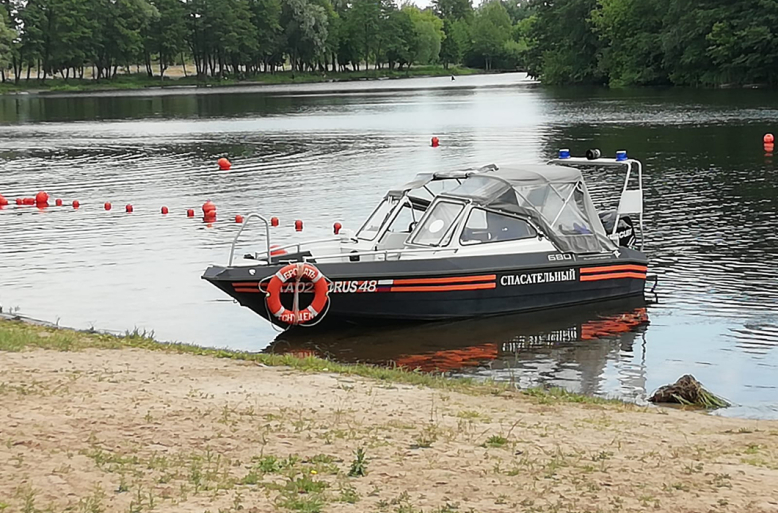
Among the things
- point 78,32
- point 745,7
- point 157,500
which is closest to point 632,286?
point 157,500

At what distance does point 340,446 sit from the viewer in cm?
874

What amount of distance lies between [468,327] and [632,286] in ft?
12.2

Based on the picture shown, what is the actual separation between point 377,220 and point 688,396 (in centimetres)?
848

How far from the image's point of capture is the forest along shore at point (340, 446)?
291 inches

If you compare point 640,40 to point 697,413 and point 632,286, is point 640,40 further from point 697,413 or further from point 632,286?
point 697,413

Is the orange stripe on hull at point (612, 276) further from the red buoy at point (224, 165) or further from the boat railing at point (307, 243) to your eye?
the red buoy at point (224, 165)

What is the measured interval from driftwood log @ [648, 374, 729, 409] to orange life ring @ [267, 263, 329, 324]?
5813mm

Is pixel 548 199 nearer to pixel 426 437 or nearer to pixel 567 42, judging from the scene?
pixel 426 437

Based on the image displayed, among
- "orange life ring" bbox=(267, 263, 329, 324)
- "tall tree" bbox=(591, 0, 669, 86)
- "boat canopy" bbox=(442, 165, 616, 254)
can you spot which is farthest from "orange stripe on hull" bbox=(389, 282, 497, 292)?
"tall tree" bbox=(591, 0, 669, 86)

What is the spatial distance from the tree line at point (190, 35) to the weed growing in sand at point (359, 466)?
125317 millimetres

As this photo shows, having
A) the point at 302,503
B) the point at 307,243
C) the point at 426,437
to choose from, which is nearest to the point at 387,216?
the point at 307,243

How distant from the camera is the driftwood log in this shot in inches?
Result: 501

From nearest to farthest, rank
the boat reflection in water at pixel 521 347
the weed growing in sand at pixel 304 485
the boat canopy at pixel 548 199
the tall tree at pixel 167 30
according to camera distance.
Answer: the weed growing in sand at pixel 304 485, the boat reflection in water at pixel 521 347, the boat canopy at pixel 548 199, the tall tree at pixel 167 30

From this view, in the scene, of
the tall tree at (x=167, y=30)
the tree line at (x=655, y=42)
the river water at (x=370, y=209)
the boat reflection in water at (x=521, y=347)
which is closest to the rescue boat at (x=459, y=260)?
the boat reflection in water at (x=521, y=347)
